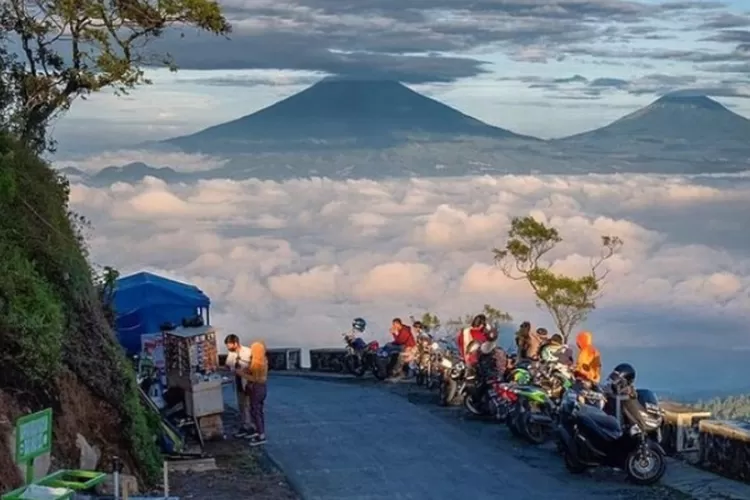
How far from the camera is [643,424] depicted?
1436 cm

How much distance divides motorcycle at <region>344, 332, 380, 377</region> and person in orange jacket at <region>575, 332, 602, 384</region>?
11.1 meters

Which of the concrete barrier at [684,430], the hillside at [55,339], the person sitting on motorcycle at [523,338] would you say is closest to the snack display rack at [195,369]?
the hillside at [55,339]

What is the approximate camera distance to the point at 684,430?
15688 mm

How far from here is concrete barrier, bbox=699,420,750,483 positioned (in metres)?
14.2

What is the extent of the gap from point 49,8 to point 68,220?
4085 mm

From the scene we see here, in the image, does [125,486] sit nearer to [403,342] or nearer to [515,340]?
[515,340]

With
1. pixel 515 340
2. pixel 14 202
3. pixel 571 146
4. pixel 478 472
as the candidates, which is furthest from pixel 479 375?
pixel 571 146

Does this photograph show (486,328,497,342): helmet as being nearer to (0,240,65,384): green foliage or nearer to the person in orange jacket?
the person in orange jacket

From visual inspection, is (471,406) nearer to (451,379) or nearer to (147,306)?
(451,379)

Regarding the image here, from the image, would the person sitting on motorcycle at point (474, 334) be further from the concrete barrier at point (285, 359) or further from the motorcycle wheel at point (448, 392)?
the concrete barrier at point (285, 359)

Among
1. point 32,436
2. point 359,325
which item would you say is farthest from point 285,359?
point 32,436

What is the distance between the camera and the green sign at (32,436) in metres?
8.57

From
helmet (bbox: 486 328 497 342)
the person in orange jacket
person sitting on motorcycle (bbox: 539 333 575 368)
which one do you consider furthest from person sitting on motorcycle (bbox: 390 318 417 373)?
the person in orange jacket

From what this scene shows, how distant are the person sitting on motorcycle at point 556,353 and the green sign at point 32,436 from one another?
10674 millimetres
